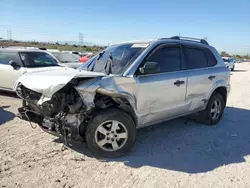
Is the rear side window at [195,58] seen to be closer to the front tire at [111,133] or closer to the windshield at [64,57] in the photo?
the front tire at [111,133]

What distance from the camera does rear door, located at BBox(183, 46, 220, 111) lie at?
5195 millimetres

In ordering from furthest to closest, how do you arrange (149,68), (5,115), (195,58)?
(5,115), (195,58), (149,68)

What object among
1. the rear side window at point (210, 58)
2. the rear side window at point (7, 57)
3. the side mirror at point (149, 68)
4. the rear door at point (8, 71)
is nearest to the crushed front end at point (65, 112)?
the side mirror at point (149, 68)

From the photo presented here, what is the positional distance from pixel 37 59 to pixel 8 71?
102 cm

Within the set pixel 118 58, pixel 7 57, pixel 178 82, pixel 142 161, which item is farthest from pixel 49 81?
pixel 7 57

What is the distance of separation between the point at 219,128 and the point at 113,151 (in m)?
2.94

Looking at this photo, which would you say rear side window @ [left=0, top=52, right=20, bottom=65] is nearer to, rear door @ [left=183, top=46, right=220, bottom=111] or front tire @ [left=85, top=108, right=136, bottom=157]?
front tire @ [left=85, top=108, right=136, bottom=157]

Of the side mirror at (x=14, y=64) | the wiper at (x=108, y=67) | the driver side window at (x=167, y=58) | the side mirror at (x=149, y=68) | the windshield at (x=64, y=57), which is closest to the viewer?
the side mirror at (x=149, y=68)

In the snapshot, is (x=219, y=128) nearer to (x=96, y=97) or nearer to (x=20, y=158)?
(x=96, y=97)

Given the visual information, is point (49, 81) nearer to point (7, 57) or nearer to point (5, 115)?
point (5, 115)

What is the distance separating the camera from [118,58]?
15.1ft

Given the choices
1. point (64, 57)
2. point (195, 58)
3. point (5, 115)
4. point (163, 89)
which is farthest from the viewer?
point (64, 57)

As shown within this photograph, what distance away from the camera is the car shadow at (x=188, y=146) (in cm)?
394

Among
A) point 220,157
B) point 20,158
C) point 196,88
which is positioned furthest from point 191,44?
point 20,158
